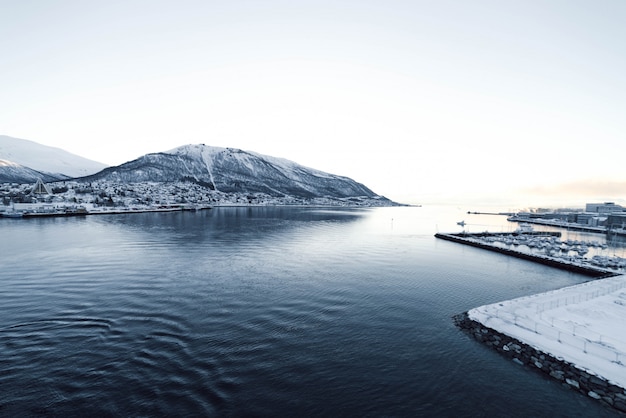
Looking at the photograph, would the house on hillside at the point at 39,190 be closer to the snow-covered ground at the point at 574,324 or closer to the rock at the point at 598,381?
the snow-covered ground at the point at 574,324

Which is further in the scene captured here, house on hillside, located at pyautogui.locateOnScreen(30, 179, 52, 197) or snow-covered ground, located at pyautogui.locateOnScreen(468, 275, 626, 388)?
house on hillside, located at pyautogui.locateOnScreen(30, 179, 52, 197)

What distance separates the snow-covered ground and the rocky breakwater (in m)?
0.53

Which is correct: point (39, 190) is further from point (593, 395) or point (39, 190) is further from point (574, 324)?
point (593, 395)

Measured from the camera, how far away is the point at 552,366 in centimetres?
1898

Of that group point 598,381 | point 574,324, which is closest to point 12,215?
point 598,381

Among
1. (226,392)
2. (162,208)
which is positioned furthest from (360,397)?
(162,208)

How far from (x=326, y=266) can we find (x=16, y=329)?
36327 millimetres

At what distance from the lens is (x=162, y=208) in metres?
198

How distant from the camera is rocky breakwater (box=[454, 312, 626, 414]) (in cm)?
1641

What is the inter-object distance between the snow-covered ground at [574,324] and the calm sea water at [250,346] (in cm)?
345

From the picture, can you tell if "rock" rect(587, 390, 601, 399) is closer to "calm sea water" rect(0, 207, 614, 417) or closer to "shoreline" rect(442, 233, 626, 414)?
"shoreline" rect(442, 233, 626, 414)

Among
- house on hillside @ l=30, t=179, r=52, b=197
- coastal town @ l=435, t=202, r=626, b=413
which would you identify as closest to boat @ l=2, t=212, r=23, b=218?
house on hillside @ l=30, t=179, r=52, b=197

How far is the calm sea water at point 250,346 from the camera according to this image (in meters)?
15.3

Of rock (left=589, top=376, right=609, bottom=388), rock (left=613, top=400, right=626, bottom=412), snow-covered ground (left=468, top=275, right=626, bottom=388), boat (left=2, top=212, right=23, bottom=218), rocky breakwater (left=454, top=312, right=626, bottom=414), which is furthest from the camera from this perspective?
boat (left=2, top=212, right=23, bottom=218)
